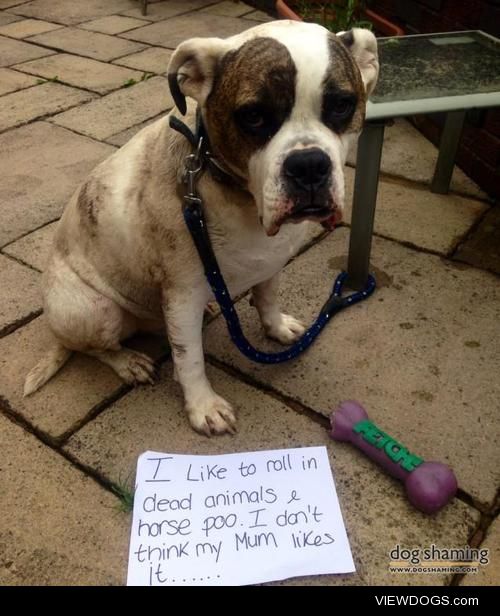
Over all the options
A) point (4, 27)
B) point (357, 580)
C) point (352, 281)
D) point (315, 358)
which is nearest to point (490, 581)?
point (357, 580)

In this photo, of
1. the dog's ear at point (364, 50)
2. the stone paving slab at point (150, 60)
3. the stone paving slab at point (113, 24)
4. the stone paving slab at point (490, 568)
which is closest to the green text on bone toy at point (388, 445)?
the stone paving slab at point (490, 568)

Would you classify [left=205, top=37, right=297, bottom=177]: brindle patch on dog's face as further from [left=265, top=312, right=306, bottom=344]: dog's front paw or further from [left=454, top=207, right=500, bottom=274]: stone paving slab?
[left=454, top=207, right=500, bottom=274]: stone paving slab

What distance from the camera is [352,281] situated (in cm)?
258

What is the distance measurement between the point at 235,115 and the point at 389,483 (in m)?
1.19

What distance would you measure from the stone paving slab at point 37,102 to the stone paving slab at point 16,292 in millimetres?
1758

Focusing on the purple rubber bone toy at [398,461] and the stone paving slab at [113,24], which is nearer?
the purple rubber bone toy at [398,461]

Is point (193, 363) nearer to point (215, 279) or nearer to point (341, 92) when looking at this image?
point (215, 279)

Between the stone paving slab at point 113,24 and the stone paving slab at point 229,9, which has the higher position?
the stone paving slab at point 113,24

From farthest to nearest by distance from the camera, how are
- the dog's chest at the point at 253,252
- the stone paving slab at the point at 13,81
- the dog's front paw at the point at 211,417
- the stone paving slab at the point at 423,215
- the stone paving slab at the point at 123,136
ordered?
the stone paving slab at the point at 13,81 → the stone paving slab at the point at 123,136 → the stone paving slab at the point at 423,215 → the dog's front paw at the point at 211,417 → the dog's chest at the point at 253,252

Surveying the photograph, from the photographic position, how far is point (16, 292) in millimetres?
2623

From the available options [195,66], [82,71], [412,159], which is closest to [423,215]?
[412,159]

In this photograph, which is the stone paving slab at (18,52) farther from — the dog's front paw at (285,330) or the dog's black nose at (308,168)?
the dog's black nose at (308,168)

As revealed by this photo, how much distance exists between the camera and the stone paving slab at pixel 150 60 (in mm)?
4852

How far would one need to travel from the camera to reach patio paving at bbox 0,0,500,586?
5.48 ft
